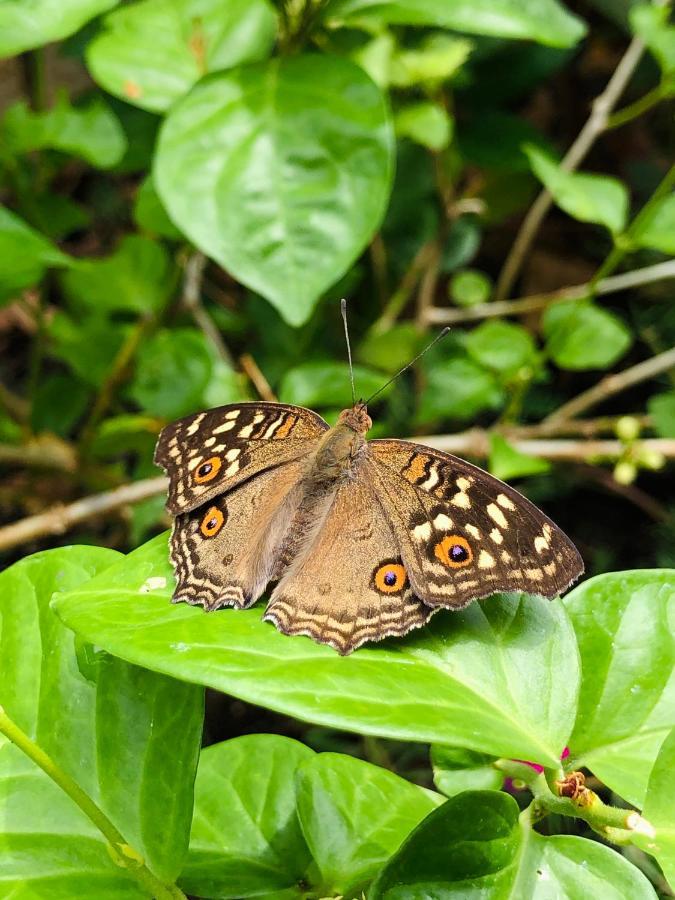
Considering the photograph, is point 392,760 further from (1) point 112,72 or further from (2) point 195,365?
(1) point 112,72

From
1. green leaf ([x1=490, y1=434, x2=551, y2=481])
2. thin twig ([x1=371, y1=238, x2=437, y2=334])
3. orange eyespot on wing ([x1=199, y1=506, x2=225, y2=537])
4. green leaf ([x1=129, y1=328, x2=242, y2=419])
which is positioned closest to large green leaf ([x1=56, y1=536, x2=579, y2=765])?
A: orange eyespot on wing ([x1=199, y1=506, x2=225, y2=537])

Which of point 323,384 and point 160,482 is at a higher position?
point 323,384

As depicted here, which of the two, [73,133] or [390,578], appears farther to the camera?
[73,133]

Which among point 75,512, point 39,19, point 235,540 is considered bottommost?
point 75,512

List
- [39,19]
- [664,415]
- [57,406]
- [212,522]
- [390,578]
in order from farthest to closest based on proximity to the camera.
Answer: [57,406]
[664,415]
[39,19]
[212,522]
[390,578]

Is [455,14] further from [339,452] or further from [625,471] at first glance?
[625,471]

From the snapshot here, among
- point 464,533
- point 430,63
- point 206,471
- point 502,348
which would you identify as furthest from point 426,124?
point 464,533

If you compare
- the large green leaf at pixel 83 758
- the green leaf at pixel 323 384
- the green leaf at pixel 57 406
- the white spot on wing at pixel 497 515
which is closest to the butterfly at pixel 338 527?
the white spot on wing at pixel 497 515
